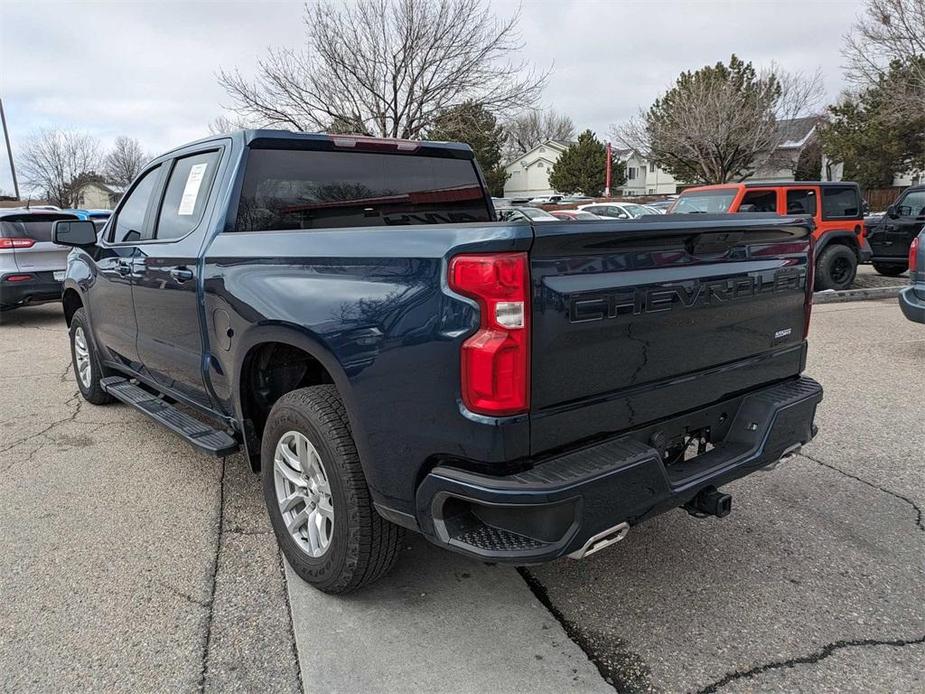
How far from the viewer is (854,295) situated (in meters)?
11.3

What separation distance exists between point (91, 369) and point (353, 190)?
10.1ft

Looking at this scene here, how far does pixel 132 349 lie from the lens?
447 cm

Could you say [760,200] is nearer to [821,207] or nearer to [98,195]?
[821,207]

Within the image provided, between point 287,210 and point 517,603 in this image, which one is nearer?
point 517,603

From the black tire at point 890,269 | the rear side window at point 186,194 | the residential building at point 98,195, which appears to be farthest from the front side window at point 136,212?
the residential building at point 98,195

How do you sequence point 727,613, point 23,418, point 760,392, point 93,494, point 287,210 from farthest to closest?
point 23,418, point 93,494, point 287,210, point 760,392, point 727,613

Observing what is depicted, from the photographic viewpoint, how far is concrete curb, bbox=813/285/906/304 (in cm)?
1104

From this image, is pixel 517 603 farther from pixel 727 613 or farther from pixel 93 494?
pixel 93 494

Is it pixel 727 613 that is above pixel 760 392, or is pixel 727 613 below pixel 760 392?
below

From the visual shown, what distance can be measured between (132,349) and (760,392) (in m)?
3.77

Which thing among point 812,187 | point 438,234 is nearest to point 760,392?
point 438,234

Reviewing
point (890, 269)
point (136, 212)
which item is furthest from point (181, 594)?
point (890, 269)

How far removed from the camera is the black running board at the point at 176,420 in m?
3.39

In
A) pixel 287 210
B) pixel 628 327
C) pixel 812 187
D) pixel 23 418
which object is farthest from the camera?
pixel 812 187
